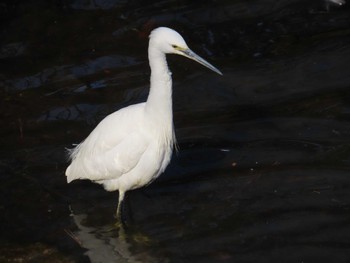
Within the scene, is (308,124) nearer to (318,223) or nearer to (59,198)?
(318,223)

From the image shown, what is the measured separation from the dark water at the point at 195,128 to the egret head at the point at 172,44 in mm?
A: 1476

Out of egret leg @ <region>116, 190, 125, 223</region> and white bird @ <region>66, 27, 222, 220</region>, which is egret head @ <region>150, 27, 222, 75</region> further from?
egret leg @ <region>116, 190, 125, 223</region>

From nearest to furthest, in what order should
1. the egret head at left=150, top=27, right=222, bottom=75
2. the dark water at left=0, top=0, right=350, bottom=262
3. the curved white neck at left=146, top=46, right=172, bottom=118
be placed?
the egret head at left=150, top=27, right=222, bottom=75 < the curved white neck at left=146, top=46, right=172, bottom=118 < the dark water at left=0, top=0, right=350, bottom=262

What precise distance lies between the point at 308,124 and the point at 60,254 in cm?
289

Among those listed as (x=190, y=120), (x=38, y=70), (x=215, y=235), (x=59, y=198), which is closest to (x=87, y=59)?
(x=38, y=70)

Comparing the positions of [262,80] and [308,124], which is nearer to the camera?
[308,124]

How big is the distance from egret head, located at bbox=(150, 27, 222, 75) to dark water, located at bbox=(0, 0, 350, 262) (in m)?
1.48

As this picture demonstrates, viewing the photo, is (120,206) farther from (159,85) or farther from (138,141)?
(159,85)

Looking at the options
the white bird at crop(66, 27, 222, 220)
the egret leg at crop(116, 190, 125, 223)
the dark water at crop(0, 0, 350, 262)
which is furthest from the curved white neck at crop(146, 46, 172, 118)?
the dark water at crop(0, 0, 350, 262)

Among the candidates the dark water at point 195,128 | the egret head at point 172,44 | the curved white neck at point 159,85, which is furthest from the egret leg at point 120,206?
the egret head at point 172,44

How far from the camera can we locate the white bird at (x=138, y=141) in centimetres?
557

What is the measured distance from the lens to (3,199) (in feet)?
21.7

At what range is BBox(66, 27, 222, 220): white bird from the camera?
557 cm

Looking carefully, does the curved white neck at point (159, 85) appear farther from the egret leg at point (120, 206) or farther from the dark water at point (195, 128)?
the dark water at point (195, 128)
